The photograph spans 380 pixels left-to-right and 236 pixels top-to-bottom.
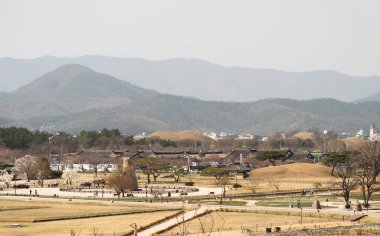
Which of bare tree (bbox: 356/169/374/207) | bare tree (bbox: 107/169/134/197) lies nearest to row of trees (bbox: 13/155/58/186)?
bare tree (bbox: 107/169/134/197)

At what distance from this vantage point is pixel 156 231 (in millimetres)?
64125

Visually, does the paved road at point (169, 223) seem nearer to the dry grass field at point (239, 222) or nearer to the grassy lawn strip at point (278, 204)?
the dry grass field at point (239, 222)

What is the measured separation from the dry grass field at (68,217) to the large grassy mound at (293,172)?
5839cm

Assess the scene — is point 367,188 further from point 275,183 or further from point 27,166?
point 27,166

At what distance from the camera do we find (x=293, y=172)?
483ft

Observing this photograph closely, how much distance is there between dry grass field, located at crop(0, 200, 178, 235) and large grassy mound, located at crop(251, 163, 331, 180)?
192ft

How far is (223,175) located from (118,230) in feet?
221

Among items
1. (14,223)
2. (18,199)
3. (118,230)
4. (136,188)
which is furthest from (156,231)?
(136,188)

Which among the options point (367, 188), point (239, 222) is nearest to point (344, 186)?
point (367, 188)

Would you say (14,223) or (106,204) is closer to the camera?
(14,223)

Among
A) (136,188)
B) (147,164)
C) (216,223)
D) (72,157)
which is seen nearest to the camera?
(216,223)

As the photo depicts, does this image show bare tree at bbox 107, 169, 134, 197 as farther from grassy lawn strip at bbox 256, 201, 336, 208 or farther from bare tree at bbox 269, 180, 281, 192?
grassy lawn strip at bbox 256, 201, 336, 208

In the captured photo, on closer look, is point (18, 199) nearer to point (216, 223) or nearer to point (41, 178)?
point (41, 178)

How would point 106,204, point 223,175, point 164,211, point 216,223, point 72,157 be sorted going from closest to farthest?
1. point 216,223
2. point 164,211
3. point 106,204
4. point 223,175
5. point 72,157
